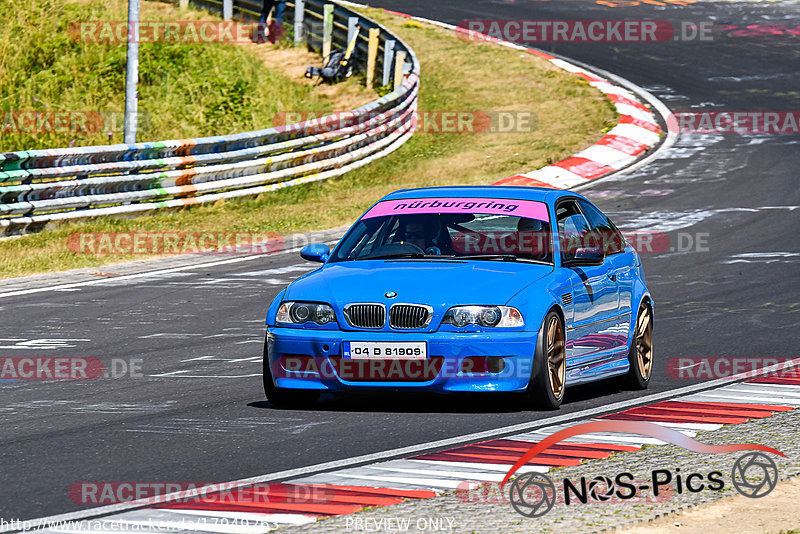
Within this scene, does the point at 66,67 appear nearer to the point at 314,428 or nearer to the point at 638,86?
the point at 638,86

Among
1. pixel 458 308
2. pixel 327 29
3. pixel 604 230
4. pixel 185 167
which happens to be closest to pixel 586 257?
pixel 604 230

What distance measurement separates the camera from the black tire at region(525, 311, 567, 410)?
8438 millimetres

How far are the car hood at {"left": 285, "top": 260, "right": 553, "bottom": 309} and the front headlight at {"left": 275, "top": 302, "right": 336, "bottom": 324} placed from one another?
0.05 m

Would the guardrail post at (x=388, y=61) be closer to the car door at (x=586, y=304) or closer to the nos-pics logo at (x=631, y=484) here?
the car door at (x=586, y=304)

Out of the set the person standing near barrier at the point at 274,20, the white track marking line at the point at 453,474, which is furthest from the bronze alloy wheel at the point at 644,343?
the person standing near barrier at the point at 274,20

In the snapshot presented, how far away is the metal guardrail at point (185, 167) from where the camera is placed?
18062 millimetres

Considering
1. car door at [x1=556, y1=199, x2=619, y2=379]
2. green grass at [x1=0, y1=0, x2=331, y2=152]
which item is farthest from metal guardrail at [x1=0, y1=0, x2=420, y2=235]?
car door at [x1=556, y1=199, x2=619, y2=379]

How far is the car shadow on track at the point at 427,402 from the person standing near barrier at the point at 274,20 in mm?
27523

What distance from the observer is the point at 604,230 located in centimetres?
1038

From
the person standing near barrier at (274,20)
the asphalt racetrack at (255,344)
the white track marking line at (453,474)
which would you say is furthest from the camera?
the person standing near barrier at (274,20)

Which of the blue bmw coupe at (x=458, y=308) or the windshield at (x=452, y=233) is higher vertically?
the windshield at (x=452, y=233)

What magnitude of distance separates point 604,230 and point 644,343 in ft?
2.96

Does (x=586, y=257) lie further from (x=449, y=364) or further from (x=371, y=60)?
(x=371, y=60)

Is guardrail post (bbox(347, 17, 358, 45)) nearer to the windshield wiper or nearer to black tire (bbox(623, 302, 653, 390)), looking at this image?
black tire (bbox(623, 302, 653, 390))
